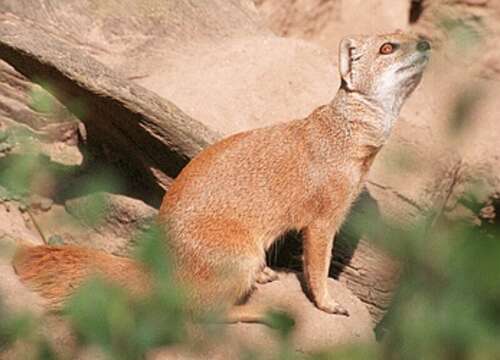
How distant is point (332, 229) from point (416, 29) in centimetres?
313

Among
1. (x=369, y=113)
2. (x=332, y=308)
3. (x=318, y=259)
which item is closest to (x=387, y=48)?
(x=369, y=113)

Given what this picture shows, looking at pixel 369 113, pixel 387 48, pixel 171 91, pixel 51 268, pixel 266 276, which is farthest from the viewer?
pixel 171 91

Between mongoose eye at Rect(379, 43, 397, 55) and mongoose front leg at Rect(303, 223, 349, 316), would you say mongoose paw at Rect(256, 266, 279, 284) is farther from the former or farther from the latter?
mongoose eye at Rect(379, 43, 397, 55)

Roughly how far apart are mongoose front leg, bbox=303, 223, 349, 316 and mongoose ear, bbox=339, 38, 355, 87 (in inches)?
22.2

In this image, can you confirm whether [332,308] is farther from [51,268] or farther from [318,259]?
[51,268]

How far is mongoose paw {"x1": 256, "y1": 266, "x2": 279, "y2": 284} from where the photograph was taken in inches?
140

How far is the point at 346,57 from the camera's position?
336 centimetres

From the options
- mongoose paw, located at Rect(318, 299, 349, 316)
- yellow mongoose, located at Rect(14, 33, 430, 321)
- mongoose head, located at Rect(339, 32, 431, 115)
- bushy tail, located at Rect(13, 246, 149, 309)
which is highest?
mongoose head, located at Rect(339, 32, 431, 115)

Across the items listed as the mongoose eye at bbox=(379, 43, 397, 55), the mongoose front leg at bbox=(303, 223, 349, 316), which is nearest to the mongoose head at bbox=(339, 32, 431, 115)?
the mongoose eye at bbox=(379, 43, 397, 55)

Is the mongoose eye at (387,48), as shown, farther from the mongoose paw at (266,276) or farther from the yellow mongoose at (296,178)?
the mongoose paw at (266,276)

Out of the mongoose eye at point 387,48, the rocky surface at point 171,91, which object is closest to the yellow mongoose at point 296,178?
the mongoose eye at point 387,48

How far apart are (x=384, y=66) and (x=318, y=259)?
765 millimetres

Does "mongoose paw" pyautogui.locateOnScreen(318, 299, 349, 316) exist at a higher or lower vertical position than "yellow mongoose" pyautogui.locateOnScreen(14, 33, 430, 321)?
A: lower

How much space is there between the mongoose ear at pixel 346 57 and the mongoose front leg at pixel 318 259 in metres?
0.56
